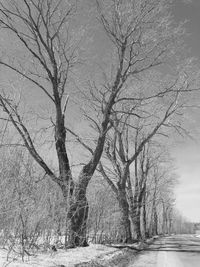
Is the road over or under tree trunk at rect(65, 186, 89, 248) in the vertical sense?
under

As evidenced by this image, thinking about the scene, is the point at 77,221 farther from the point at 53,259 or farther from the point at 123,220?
the point at 123,220

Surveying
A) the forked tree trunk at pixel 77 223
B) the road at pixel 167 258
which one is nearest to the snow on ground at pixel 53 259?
the forked tree trunk at pixel 77 223

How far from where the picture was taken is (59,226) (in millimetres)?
11367

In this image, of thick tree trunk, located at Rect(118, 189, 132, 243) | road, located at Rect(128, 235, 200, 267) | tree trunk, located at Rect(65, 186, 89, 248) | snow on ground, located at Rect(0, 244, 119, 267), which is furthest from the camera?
thick tree trunk, located at Rect(118, 189, 132, 243)

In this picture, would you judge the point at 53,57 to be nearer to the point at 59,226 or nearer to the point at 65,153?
the point at 65,153

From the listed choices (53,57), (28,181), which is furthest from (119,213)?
(28,181)

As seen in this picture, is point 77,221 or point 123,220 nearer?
point 77,221

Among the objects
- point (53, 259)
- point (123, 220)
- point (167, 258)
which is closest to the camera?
point (53, 259)

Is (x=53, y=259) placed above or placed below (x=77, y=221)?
below

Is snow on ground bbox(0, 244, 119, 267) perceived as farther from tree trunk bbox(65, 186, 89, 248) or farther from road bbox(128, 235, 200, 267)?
road bbox(128, 235, 200, 267)

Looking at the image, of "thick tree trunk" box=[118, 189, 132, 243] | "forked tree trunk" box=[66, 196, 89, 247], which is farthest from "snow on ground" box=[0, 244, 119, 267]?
"thick tree trunk" box=[118, 189, 132, 243]

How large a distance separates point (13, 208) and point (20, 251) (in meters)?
2.47

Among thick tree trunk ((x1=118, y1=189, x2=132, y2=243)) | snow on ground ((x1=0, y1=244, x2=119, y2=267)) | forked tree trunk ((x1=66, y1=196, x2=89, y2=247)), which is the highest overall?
thick tree trunk ((x1=118, y1=189, x2=132, y2=243))

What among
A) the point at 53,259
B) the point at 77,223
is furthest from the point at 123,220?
the point at 53,259
